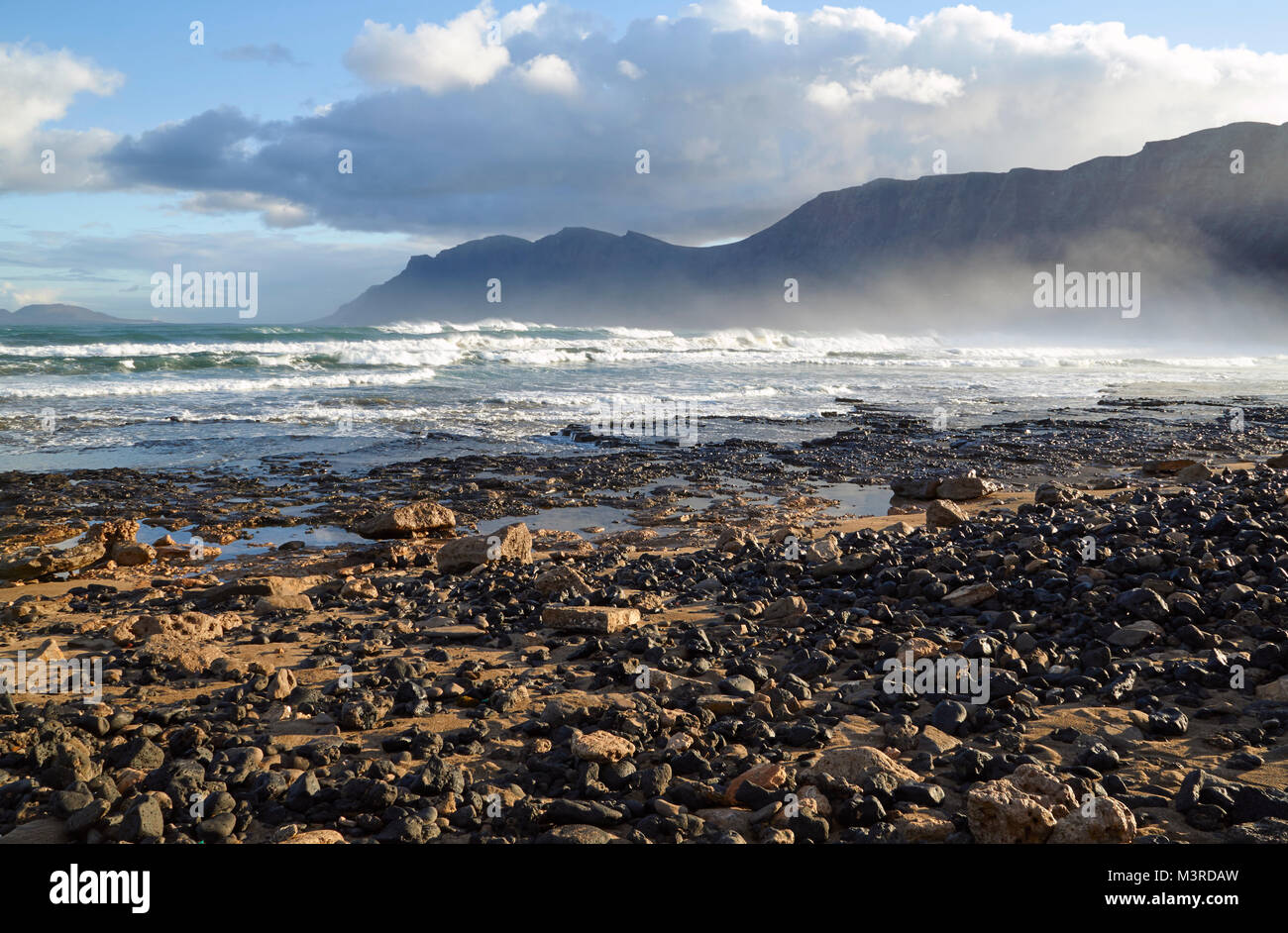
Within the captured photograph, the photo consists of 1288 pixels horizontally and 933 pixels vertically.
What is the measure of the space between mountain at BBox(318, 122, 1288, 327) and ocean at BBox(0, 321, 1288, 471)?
238 ft

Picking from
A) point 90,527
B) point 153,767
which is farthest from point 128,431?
point 153,767

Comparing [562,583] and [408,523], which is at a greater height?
[408,523]

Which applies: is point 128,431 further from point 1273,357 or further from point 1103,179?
point 1103,179

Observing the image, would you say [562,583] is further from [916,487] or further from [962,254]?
[962,254]

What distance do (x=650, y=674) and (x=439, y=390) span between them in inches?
858

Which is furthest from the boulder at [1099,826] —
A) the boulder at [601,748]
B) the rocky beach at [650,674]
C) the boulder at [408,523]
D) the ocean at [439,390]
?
the ocean at [439,390]

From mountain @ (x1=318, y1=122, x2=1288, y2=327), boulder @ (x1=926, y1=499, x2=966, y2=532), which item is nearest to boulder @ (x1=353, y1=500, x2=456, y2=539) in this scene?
boulder @ (x1=926, y1=499, x2=966, y2=532)

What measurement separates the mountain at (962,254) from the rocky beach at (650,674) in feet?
342

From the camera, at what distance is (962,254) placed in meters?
140

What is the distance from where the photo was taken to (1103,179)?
129 meters

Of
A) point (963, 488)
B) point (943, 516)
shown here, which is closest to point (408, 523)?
point (943, 516)

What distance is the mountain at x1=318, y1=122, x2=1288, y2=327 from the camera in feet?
355

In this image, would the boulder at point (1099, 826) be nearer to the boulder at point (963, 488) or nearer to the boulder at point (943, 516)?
the boulder at point (943, 516)
